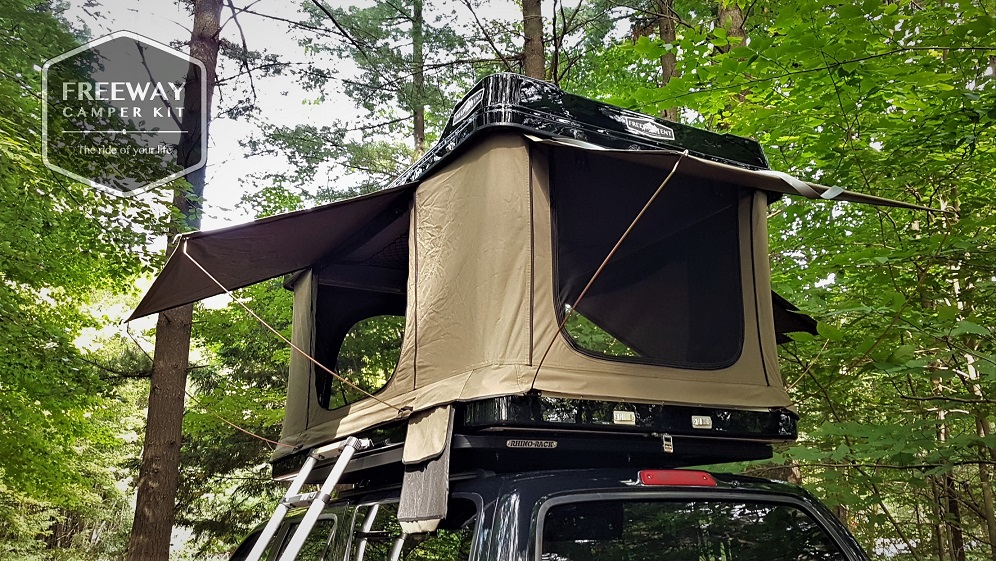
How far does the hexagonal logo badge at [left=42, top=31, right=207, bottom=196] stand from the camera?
7.77 m

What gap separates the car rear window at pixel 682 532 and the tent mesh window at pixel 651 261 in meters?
0.70

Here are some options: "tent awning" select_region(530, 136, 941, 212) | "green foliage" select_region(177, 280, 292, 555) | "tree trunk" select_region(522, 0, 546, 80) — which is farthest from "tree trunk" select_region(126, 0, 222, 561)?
"tent awning" select_region(530, 136, 941, 212)

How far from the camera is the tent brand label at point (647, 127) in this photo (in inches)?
126

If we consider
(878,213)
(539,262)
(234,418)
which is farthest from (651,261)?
(234,418)

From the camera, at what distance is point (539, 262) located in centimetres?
277

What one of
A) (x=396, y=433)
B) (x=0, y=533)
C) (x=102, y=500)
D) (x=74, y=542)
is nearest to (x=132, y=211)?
(x=396, y=433)

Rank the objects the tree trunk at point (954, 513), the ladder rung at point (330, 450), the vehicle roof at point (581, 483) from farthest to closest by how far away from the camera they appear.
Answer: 1. the tree trunk at point (954, 513)
2. the ladder rung at point (330, 450)
3. the vehicle roof at point (581, 483)

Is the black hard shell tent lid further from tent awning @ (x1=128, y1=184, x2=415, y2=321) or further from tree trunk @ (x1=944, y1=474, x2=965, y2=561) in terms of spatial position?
tree trunk @ (x1=944, y1=474, x2=965, y2=561)

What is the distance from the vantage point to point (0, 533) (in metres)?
18.1

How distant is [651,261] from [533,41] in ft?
15.3

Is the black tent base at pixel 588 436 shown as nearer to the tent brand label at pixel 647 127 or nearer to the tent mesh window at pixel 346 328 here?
the tent mesh window at pixel 346 328

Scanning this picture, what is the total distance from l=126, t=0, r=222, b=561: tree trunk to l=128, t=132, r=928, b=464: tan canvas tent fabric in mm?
3789

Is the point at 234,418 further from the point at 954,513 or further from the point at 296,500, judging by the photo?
the point at 954,513

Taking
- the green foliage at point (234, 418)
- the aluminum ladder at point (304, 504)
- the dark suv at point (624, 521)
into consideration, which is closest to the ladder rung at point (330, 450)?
the aluminum ladder at point (304, 504)
